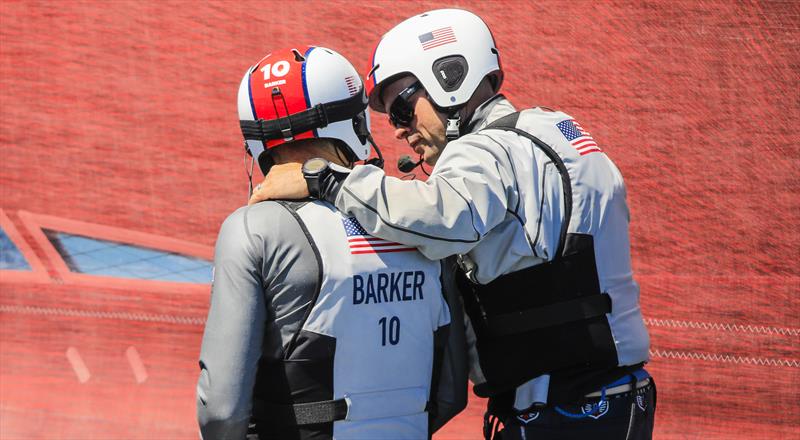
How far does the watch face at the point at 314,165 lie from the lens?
2.04m

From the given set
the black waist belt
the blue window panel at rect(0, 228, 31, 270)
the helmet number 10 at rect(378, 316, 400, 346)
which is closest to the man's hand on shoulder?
the helmet number 10 at rect(378, 316, 400, 346)

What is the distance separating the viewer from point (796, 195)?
3.81m

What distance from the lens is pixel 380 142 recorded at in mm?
4301

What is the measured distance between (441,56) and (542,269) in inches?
24.1

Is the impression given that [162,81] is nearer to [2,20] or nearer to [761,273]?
[2,20]

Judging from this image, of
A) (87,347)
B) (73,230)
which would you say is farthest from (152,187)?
(87,347)

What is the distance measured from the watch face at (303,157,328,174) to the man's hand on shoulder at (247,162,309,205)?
2cm

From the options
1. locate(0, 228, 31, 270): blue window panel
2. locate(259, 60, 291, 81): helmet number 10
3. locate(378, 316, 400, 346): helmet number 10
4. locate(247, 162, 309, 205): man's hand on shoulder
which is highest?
locate(259, 60, 291, 81): helmet number 10

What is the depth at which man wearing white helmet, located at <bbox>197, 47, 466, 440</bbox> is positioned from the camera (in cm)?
197

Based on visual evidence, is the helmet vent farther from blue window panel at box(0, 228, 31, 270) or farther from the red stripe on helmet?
blue window panel at box(0, 228, 31, 270)

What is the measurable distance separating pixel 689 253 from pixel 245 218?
2401mm

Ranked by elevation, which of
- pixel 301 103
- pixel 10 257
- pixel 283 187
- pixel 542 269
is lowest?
pixel 10 257

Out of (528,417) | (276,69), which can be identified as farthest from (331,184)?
(528,417)

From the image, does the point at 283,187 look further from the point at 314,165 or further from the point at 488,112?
the point at 488,112
